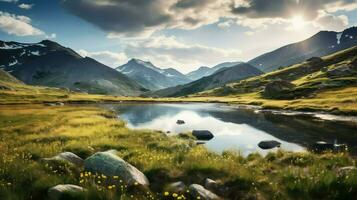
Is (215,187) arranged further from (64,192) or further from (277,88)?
(277,88)

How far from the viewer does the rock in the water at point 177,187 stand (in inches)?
589

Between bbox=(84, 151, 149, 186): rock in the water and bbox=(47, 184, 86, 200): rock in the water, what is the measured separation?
2454 millimetres

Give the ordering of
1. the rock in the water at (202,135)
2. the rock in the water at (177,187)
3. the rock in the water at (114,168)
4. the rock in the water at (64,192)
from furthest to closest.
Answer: the rock in the water at (202,135), the rock in the water at (114,168), the rock in the water at (177,187), the rock in the water at (64,192)

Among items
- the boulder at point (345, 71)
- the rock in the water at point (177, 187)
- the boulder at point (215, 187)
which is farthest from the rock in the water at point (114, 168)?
the boulder at point (345, 71)

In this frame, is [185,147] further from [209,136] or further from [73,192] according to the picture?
[209,136]

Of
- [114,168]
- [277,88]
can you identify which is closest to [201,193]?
[114,168]

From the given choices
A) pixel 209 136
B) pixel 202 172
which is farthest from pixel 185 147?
pixel 209 136

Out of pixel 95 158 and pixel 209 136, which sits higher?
pixel 95 158

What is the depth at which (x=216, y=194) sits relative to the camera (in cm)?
1522

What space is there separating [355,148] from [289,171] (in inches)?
863

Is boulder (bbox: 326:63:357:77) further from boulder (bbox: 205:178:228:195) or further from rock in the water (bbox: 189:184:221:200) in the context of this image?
rock in the water (bbox: 189:184:221:200)

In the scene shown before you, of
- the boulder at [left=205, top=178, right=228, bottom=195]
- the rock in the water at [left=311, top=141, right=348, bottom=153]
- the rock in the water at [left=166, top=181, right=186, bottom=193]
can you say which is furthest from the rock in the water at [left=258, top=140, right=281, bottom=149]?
→ the rock in the water at [left=166, top=181, right=186, bottom=193]

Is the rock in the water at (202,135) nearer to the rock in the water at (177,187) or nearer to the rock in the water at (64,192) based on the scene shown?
the rock in the water at (177,187)

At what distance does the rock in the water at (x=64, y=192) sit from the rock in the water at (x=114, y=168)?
Answer: 2454 mm
